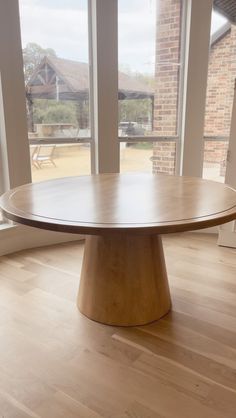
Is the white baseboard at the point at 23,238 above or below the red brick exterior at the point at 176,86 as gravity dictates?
below

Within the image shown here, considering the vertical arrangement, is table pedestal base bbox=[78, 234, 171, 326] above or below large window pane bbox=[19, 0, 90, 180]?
below

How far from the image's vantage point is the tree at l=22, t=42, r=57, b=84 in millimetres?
2625

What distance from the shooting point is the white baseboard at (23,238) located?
107 inches

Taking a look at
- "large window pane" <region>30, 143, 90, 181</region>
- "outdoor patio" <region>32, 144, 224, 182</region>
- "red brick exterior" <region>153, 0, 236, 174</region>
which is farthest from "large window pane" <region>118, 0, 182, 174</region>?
"large window pane" <region>30, 143, 90, 181</region>

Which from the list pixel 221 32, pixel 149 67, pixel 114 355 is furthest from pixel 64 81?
pixel 114 355

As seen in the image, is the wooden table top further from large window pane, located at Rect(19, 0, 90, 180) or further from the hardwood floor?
large window pane, located at Rect(19, 0, 90, 180)

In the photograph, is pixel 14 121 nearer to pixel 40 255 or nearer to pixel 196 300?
pixel 40 255

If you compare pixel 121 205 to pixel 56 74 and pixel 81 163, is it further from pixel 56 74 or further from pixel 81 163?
pixel 56 74

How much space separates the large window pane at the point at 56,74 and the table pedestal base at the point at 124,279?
54.6 inches

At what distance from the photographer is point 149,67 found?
3072mm

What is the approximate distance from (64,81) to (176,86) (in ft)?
3.68

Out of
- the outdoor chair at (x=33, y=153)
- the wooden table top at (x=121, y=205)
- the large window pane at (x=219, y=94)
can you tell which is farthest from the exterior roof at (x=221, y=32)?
the outdoor chair at (x=33, y=153)

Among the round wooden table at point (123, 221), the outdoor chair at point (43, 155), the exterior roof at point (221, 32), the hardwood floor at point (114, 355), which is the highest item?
the exterior roof at point (221, 32)

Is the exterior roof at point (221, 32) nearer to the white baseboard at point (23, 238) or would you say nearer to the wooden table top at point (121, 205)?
the wooden table top at point (121, 205)
